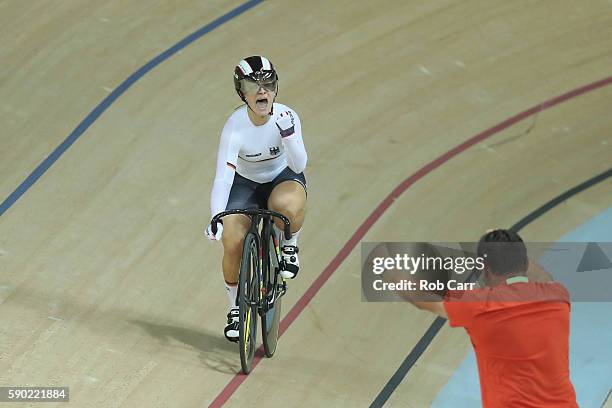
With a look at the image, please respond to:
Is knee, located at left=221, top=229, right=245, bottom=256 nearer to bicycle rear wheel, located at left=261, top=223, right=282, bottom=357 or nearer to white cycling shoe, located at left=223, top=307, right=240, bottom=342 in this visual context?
bicycle rear wheel, located at left=261, top=223, right=282, bottom=357

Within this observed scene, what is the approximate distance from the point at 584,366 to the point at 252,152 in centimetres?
209

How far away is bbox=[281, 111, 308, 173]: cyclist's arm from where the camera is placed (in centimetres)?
545

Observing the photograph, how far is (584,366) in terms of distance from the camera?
19.3 ft

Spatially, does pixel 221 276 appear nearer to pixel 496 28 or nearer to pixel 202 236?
pixel 202 236

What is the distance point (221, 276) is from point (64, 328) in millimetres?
975

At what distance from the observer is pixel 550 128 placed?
25.7 ft

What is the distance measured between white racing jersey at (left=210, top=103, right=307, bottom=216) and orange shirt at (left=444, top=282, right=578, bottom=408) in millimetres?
2041

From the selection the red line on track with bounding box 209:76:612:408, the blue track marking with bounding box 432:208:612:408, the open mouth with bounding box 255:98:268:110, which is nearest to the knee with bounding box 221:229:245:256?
the open mouth with bounding box 255:98:268:110

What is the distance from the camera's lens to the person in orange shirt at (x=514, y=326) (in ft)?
11.6

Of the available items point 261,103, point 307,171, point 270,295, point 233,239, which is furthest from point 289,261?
point 307,171

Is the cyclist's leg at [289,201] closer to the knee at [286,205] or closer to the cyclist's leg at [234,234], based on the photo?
the knee at [286,205]

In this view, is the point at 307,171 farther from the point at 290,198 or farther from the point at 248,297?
the point at 248,297

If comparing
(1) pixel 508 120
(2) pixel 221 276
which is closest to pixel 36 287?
(2) pixel 221 276

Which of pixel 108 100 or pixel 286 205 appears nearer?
pixel 286 205
